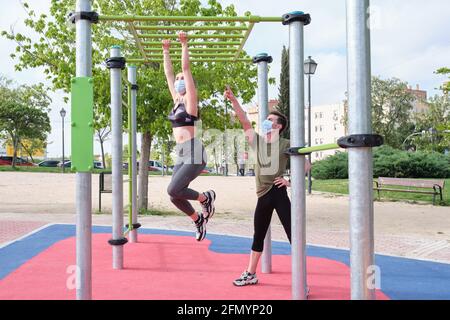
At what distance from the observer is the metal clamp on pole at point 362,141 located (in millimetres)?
1926

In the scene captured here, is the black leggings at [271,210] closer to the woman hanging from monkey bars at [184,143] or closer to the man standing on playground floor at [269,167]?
the man standing on playground floor at [269,167]

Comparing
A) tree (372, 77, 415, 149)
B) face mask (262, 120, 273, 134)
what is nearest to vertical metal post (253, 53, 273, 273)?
face mask (262, 120, 273, 134)

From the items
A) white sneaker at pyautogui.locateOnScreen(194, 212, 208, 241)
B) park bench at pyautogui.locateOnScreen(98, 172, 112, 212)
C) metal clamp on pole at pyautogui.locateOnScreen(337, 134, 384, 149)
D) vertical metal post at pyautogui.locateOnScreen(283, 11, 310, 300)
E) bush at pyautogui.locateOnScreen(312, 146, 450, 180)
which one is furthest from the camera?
bush at pyautogui.locateOnScreen(312, 146, 450, 180)

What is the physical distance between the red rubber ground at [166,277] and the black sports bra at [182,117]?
1.40 metres

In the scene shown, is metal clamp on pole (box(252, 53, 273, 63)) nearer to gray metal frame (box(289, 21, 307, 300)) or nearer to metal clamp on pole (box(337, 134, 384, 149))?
gray metal frame (box(289, 21, 307, 300))

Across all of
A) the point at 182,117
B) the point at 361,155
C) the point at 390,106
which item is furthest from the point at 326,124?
the point at 361,155

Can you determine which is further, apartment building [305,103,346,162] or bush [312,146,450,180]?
apartment building [305,103,346,162]

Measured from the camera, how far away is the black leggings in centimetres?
375

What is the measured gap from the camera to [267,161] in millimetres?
3725

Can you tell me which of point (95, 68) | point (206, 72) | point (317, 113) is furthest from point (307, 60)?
point (317, 113)

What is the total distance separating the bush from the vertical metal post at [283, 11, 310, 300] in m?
21.9

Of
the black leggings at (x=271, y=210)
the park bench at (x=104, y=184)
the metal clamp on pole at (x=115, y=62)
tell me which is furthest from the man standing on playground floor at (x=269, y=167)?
the park bench at (x=104, y=184)

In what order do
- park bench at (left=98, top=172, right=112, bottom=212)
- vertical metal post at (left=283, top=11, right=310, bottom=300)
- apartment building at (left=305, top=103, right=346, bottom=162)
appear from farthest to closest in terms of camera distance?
1. apartment building at (left=305, top=103, right=346, bottom=162)
2. park bench at (left=98, top=172, right=112, bottom=212)
3. vertical metal post at (left=283, top=11, right=310, bottom=300)
